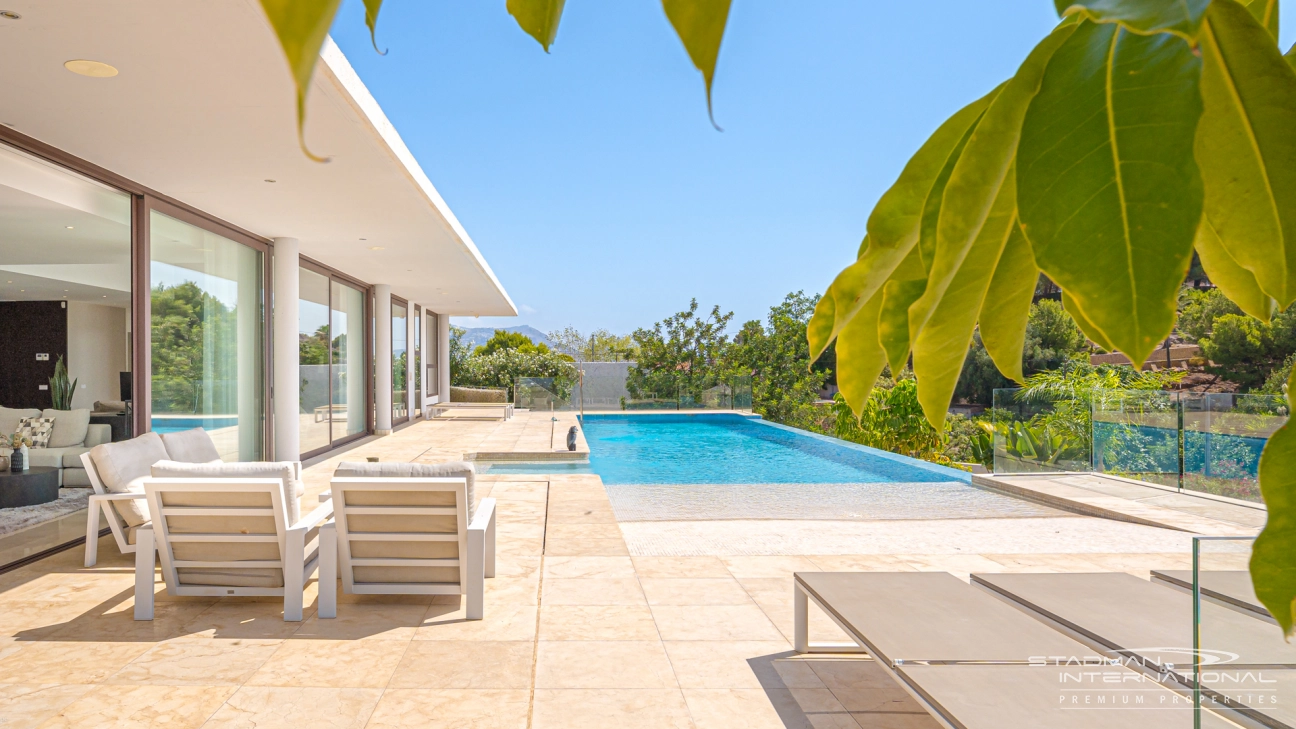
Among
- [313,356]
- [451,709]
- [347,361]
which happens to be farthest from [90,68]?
[347,361]

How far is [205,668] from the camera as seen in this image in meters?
3.21

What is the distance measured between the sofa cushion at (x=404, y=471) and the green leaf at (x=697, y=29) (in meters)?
3.83

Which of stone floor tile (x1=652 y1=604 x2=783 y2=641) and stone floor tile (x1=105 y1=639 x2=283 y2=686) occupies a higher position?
stone floor tile (x1=105 y1=639 x2=283 y2=686)

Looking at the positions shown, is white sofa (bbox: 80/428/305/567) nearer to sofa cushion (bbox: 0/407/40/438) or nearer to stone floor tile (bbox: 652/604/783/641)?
sofa cushion (bbox: 0/407/40/438)

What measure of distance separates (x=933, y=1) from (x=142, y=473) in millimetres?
5777

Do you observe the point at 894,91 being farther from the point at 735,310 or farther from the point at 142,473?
the point at 735,310

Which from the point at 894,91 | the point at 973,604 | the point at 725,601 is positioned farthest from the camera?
the point at 725,601

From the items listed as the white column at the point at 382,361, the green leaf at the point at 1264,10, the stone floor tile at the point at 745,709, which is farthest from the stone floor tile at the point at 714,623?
the white column at the point at 382,361

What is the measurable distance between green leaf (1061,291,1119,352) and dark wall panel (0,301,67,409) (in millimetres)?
6243

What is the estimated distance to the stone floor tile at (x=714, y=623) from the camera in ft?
12.0

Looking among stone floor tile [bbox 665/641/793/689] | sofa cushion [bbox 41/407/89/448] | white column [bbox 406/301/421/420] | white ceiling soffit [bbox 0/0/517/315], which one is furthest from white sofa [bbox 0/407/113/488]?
white column [bbox 406/301/421/420]

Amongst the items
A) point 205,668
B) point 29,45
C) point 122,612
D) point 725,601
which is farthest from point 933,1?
point 122,612

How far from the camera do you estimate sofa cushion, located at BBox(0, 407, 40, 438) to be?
4824 millimetres

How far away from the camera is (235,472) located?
3994mm
